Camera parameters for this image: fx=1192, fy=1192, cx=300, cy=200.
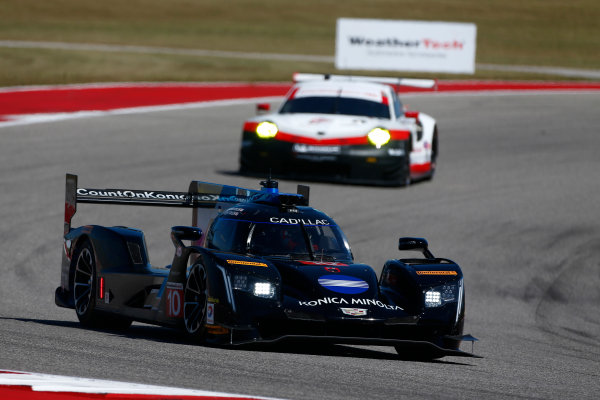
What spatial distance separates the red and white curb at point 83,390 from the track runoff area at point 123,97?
16167 mm

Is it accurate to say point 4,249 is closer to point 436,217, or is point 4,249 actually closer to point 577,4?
point 436,217

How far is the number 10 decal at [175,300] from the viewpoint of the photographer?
8.41 meters

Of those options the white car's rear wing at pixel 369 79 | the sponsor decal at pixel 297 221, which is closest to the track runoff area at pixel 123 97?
the white car's rear wing at pixel 369 79

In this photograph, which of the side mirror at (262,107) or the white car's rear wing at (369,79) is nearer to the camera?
the side mirror at (262,107)

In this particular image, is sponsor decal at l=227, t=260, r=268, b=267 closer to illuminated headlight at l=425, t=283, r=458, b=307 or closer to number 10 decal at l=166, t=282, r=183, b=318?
number 10 decal at l=166, t=282, r=183, b=318

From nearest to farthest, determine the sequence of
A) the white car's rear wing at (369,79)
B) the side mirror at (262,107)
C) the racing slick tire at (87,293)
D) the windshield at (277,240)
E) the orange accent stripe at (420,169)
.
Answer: the windshield at (277,240), the racing slick tire at (87,293), the side mirror at (262,107), the orange accent stripe at (420,169), the white car's rear wing at (369,79)

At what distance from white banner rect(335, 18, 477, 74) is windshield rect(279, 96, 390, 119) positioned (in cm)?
1398

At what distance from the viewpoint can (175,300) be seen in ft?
27.8

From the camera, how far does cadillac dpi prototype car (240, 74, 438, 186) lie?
17.4m

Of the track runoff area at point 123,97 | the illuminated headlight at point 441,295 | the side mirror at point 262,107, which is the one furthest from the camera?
the track runoff area at point 123,97

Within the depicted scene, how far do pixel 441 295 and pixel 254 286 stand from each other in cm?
138

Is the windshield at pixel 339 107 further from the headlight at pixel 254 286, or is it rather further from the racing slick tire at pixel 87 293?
the headlight at pixel 254 286

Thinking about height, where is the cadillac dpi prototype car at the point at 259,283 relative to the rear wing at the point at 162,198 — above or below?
below

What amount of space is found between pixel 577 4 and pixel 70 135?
47.0 m
